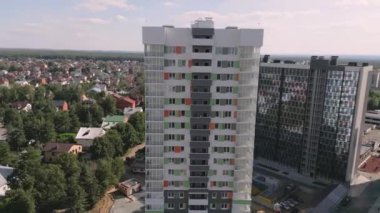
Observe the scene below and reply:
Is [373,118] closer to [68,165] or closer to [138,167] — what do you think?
[138,167]

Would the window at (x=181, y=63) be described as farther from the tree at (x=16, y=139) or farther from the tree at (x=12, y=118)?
the tree at (x=12, y=118)

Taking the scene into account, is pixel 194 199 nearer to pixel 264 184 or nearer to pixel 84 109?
pixel 264 184

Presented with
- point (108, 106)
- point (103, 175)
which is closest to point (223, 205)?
point (103, 175)

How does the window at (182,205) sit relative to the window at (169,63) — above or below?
below

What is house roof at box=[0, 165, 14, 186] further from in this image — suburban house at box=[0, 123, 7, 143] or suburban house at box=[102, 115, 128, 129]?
suburban house at box=[102, 115, 128, 129]

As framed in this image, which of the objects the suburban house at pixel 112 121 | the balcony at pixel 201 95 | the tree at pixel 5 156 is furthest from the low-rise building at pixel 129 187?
the suburban house at pixel 112 121
